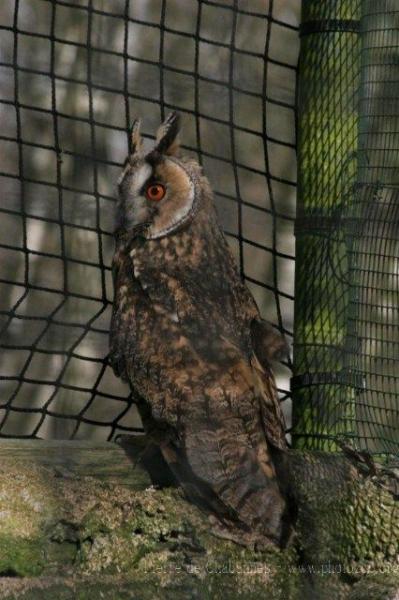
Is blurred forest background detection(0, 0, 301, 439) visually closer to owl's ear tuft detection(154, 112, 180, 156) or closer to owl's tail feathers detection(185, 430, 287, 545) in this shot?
owl's ear tuft detection(154, 112, 180, 156)

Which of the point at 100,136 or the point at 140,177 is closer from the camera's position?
the point at 140,177

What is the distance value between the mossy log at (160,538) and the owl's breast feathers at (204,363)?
0.36 feet

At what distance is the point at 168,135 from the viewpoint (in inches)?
162

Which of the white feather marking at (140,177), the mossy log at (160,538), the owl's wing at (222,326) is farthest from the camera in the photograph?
the white feather marking at (140,177)

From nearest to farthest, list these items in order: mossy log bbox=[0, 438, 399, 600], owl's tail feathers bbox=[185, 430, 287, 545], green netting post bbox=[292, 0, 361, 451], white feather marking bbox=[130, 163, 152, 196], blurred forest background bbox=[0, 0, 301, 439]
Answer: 1. mossy log bbox=[0, 438, 399, 600]
2. owl's tail feathers bbox=[185, 430, 287, 545]
3. white feather marking bbox=[130, 163, 152, 196]
4. green netting post bbox=[292, 0, 361, 451]
5. blurred forest background bbox=[0, 0, 301, 439]

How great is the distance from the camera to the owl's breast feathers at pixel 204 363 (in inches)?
140

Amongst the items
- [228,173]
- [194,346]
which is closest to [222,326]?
[194,346]

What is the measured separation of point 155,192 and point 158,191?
11mm

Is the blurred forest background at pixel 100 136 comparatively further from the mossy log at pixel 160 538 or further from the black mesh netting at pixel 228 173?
the mossy log at pixel 160 538

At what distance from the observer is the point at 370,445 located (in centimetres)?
416

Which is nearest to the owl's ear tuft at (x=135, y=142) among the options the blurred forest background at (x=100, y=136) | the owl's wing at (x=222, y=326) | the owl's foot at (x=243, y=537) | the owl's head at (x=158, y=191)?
the owl's head at (x=158, y=191)

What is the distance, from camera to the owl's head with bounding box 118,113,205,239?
4.09 meters

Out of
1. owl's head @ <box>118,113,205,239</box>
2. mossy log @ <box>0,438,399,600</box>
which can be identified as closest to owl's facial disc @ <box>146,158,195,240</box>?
owl's head @ <box>118,113,205,239</box>

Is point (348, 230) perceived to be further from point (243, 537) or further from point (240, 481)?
point (243, 537)
